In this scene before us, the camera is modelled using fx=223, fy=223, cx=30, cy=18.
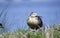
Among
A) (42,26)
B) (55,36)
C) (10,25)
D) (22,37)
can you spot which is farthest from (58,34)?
(10,25)

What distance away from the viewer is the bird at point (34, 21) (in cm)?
359

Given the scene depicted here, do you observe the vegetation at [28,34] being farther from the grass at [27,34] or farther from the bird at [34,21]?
the bird at [34,21]

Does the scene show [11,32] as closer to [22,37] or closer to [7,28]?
[7,28]

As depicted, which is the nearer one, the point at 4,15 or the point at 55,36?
the point at 55,36

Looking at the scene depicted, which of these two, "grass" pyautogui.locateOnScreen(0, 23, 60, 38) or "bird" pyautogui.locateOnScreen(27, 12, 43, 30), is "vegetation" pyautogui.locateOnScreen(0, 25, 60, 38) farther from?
"bird" pyautogui.locateOnScreen(27, 12, 43, 30)

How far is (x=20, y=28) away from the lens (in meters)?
3.63

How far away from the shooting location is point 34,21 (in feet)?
11.8

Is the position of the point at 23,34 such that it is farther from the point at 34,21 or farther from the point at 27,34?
the point at 34,21

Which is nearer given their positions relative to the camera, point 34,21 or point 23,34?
point 23,34

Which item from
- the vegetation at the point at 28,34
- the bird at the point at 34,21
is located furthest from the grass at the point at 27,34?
the bird at the point at 34,21

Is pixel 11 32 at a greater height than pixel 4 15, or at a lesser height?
lesser

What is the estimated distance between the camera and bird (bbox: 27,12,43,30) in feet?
11.8

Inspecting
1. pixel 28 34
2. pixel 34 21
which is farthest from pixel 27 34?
pixel 34 21

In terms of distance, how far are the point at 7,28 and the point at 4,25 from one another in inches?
2.8
